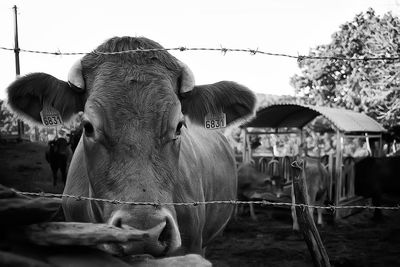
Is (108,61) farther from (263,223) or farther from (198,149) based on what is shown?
(263,223)

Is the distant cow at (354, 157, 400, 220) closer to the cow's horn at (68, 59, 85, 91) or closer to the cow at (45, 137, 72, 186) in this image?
the cow at (45, 137, 72, 186)

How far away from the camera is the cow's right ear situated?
3.12m

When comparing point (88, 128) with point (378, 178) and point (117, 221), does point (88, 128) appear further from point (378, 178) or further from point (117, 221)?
point (378, 178)

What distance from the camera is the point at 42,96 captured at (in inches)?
126

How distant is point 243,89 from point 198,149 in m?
0.95

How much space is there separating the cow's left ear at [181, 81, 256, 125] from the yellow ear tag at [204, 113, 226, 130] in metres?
0.02

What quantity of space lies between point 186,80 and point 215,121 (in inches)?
22.0

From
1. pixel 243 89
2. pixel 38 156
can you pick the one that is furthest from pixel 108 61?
pixel 38 156

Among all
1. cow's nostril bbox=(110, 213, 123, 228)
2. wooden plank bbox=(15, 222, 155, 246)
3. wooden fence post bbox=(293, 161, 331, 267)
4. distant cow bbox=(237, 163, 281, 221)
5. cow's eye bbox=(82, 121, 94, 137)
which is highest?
cow's eye bbox=(82, 121, 94, 137)

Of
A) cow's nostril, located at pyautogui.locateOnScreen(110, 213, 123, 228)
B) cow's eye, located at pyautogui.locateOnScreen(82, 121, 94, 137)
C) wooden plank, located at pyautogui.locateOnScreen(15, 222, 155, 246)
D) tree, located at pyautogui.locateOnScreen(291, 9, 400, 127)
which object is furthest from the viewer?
tree, located at pyautogui.locateOnScreen(291, 9, 400, 127)

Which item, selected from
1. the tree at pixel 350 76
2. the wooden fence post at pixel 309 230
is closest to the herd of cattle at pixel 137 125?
the wooden fence post at pixel 309 230

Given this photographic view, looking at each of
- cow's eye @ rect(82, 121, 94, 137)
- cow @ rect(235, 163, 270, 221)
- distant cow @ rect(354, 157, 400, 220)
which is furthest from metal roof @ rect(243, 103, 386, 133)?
cow's eye @ rect(82, 121, 94, 137)

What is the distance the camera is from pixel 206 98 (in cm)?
349

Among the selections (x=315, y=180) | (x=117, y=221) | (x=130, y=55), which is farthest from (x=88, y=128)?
(x=315, y=180)
